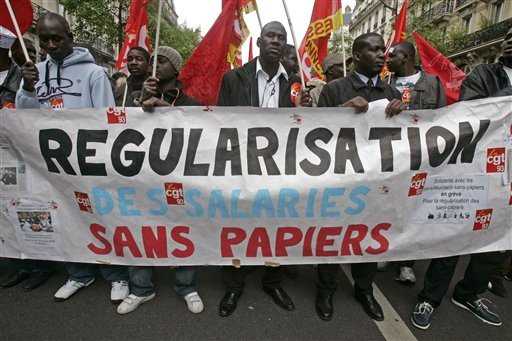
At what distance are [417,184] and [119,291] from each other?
236 cm

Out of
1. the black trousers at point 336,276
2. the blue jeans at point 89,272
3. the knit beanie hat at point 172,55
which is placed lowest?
the blue jeans at point 89,272

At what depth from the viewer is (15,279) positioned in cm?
302

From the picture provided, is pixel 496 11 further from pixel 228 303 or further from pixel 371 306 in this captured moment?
pixel 228 303

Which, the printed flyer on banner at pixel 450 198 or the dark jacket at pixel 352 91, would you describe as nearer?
the printed flyer on banner at pixel 450 198

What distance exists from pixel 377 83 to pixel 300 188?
101 centimetres

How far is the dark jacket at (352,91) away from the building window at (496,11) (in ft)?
89.4

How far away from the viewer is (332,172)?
2.44m

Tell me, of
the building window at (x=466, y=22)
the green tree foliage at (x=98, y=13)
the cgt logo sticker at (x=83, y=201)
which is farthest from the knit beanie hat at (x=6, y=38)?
the building window at (x=466, y=22)

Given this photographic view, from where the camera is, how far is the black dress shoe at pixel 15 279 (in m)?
2.97

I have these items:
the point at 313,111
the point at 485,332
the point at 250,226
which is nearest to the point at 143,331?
the point at 250,226

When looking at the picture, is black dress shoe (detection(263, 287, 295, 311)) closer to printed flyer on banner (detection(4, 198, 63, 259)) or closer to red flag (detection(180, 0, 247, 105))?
printed flyer on banner (detection(4, 198, 63, 259))

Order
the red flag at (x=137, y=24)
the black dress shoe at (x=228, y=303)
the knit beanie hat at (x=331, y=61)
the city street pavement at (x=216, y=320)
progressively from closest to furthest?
the city street pavement at (x=216, y=320) < the black dress shoe at (x=228, y=303) < the red flag at (x=137, y=24) < the knit beanie hat at (x=331, y=61)

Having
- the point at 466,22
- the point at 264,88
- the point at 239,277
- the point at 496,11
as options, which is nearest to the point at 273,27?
the point at 264,88

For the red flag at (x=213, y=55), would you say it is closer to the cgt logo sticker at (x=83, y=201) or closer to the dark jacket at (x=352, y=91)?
the dark jacket at (x=352, y=91)
